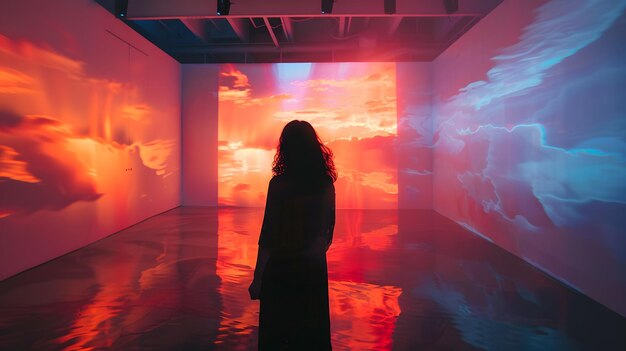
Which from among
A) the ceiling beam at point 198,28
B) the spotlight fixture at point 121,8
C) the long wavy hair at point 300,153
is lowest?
the long wavy hair at point 300,153

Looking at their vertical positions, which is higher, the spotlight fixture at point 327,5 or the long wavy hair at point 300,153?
the spotlight fixture at point 327,5

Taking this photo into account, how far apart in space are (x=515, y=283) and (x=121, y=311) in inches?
→ 125

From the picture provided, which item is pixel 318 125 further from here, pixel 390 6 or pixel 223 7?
pixel 223 7

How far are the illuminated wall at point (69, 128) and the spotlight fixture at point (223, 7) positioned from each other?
1374 millimetres

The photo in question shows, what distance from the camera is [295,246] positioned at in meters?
1.50

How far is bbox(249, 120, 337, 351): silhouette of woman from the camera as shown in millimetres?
1493

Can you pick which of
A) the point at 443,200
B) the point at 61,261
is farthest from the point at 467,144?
the point at 61,261

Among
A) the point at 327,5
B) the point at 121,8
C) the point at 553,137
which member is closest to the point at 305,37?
the point at 327,5

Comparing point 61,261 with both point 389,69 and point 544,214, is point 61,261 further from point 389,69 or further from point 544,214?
point 389,69

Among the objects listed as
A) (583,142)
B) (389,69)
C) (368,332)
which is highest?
(389,69)

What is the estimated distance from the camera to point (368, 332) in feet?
7.66

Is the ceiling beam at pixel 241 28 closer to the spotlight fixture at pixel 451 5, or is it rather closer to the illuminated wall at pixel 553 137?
the spotlight fixture at pixel 451 5

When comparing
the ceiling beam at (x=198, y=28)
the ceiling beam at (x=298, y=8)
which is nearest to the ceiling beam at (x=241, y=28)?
the ceiling beam at (x=198, y=28)

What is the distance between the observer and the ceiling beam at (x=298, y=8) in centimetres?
532
